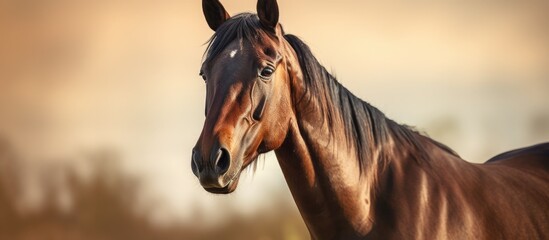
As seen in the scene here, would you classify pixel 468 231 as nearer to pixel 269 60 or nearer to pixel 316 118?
pixel 316 118

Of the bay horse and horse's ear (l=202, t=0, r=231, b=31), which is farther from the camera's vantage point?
horse's ear (l=202, t=0, r=231, b=31)

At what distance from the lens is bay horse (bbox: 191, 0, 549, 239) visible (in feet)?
9.62

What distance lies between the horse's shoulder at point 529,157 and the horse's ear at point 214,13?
5.76ft

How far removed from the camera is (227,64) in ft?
9.79

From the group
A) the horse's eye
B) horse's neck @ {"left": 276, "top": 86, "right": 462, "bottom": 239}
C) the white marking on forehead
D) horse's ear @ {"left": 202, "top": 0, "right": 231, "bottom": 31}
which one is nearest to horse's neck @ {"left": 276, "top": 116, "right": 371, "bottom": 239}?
horse's neck @ {"left": 276, "top": 86, "right": 462, "bottom": 239}

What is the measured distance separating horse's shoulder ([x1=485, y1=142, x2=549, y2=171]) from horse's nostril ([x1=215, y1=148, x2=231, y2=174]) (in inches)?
76.8

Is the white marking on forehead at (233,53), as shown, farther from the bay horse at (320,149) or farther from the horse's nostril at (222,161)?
the horse's nostril at (222,161)

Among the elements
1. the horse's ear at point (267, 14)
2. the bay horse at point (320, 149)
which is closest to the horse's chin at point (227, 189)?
the bay horse at point (320, 149)

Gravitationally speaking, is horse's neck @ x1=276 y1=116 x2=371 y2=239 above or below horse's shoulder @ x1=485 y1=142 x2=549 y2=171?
above

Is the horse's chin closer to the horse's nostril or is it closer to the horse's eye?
the horse's nostril

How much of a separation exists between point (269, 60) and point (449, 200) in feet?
3.17

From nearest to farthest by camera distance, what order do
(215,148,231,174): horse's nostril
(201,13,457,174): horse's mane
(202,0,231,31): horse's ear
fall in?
1. (215,148,231,174): horse's nostril
2. (201,13,457,174): horse's mane
3. (202,0,231,31): horse's ear

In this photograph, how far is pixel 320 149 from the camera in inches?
125

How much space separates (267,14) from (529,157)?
197 cm
